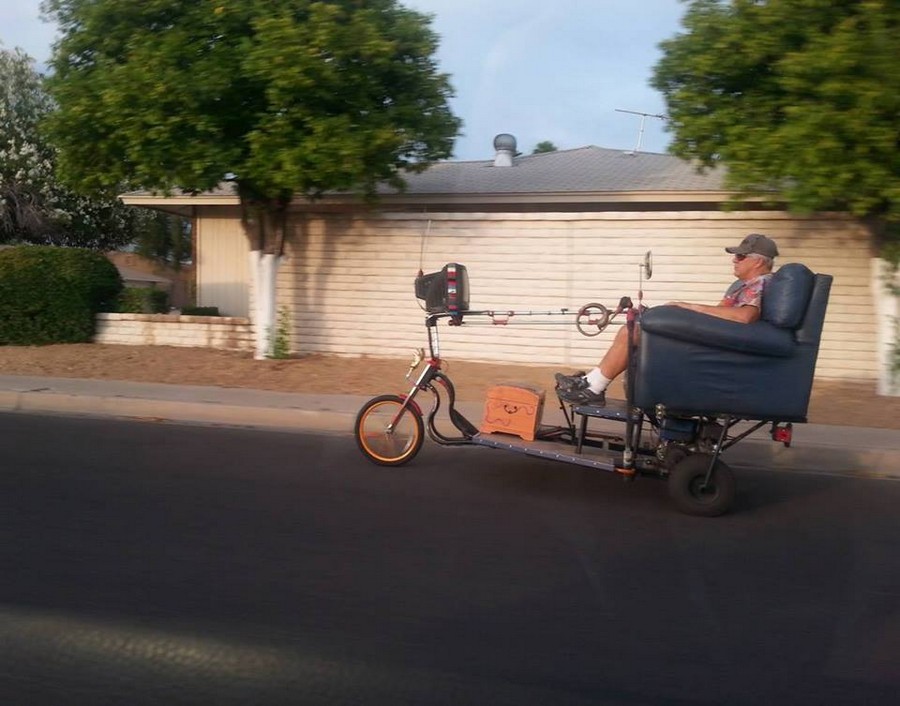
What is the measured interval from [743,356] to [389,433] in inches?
131

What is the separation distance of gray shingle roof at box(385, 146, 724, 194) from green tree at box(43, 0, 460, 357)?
2.64 m

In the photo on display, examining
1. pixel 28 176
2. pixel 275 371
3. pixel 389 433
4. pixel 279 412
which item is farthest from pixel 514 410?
pixel 28 176

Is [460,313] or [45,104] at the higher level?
[45,104]

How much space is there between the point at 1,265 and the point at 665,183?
10.9 metres

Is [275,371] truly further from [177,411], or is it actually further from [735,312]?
[735,312]

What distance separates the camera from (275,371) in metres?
15.1

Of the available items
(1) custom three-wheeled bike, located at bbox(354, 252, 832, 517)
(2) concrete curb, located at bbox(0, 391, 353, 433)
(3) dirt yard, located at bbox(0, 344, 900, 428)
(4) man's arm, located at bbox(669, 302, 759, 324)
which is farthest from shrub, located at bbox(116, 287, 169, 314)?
(4) man's arm, located at bbox(669, 302, 759, 324)

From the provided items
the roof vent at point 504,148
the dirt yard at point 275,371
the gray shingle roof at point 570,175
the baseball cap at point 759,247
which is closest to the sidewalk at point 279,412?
the dirt yard at point 275,371

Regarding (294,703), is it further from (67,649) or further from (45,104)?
(45,104)

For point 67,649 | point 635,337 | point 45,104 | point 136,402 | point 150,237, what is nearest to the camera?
point 67,649

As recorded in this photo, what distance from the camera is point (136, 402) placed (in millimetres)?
13086

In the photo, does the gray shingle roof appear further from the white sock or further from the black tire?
the black tire

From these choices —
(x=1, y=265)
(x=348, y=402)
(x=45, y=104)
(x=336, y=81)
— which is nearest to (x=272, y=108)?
(x=336, y=81)

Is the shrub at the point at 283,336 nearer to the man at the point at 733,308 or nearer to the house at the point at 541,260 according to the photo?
the house at the point at 541,260
